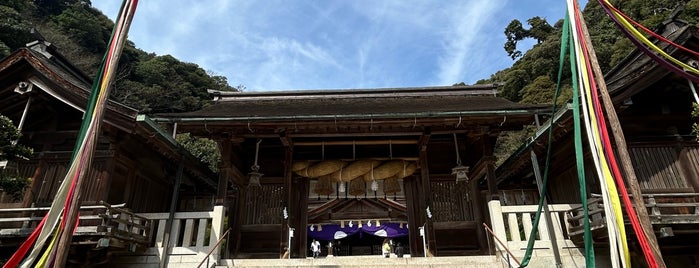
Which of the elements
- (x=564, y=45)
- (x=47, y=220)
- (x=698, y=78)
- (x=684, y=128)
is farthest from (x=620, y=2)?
(x=47, y=220)

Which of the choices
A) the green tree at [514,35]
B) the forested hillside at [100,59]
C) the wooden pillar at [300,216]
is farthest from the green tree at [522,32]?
the wooden pillar at [300,216]

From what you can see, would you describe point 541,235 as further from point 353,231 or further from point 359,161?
point 353,231

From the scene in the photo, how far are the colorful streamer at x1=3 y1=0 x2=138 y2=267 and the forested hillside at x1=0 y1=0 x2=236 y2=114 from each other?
36.9 metres

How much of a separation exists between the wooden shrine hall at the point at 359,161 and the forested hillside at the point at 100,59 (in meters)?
32.8

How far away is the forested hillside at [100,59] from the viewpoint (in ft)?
128

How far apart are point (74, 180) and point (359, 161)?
7.13 meters

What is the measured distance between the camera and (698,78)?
672 cm

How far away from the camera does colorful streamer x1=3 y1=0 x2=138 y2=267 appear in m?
4.15

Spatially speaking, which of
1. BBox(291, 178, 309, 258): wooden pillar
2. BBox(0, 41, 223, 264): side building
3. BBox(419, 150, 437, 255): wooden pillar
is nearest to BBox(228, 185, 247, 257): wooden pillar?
BBox(0, 41, 223, 264): side building

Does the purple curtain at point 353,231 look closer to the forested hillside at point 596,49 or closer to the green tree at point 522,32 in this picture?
the forested hillside at point 596,49

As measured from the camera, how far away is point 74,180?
170 inches

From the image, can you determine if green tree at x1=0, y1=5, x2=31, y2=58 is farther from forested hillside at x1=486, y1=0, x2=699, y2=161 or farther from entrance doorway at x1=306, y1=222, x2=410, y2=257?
forested hillside at x1=486, y1=0, x2=699, y2=161

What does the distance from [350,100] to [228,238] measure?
5.67m

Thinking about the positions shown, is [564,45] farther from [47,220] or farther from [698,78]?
[47,220]
